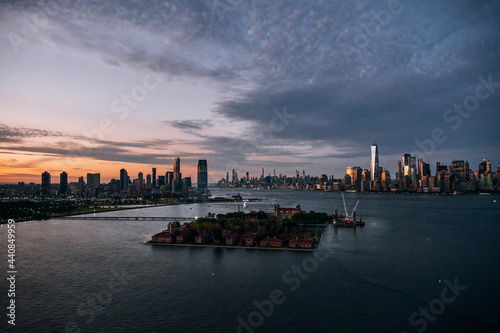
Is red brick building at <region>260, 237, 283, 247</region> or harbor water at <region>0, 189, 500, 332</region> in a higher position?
red brick building at <region>260, 237, 283, 247</region>

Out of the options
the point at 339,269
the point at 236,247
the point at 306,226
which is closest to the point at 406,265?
the point at 339,269

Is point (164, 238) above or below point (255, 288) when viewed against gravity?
above

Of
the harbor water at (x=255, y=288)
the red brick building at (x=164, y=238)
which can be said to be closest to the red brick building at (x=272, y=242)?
the harbor water at (x=255, y=288)

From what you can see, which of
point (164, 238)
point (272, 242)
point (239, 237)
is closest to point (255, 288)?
point (272, 242)

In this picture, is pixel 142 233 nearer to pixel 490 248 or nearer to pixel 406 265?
pixel 406 265

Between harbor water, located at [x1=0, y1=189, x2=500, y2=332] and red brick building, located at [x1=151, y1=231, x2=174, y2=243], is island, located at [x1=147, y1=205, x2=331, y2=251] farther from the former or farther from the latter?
harbor water, located at [x1=0, y1=189, x2=500, y2=332]

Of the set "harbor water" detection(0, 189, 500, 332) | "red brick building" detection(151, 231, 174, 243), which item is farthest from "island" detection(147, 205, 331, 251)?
"harbor water" detection(0, 189, 500, 332)

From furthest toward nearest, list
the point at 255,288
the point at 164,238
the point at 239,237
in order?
the point at 164,238 < the point at 239,237 < the point at 255,288

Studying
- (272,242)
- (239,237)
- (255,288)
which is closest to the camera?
(255,288)

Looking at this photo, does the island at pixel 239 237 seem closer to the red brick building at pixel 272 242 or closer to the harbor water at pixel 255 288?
the red brick building at pixel 272 242

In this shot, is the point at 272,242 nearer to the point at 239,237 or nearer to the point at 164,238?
the point at 239,237

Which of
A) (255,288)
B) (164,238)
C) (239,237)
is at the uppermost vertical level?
(239,237)
